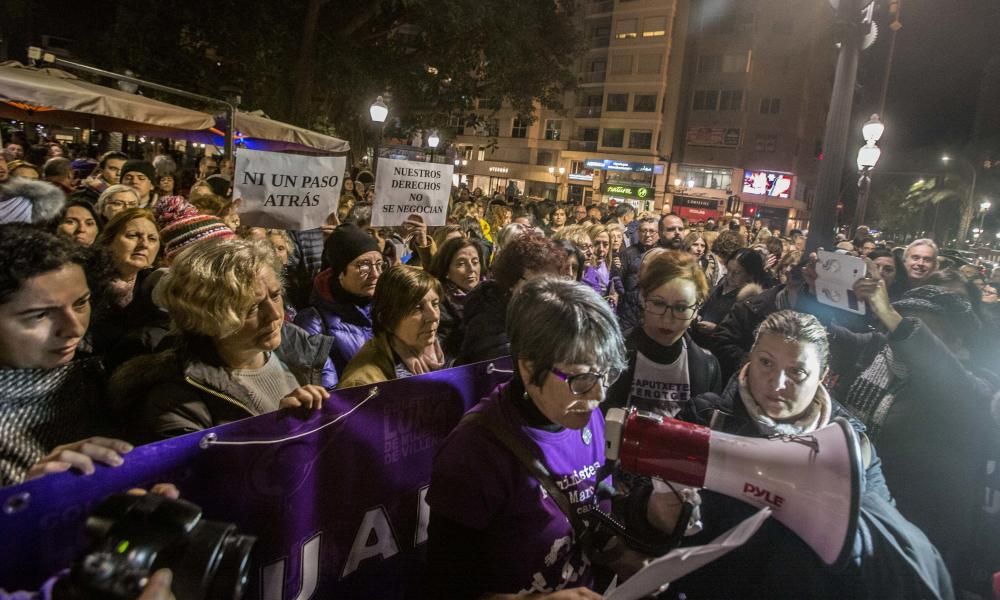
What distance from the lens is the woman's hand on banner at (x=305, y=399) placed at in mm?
1870

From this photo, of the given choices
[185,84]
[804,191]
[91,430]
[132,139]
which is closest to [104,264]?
[91,430]

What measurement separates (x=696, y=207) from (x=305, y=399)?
167 feet

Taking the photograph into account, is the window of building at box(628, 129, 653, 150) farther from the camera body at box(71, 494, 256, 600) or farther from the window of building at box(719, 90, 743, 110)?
the camera body at box(71, 494, 256, 600)

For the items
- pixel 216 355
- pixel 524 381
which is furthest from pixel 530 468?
pixel 216 355

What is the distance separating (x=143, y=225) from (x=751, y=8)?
181 ft

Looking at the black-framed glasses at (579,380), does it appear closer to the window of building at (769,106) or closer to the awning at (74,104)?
the awning at (74,104)

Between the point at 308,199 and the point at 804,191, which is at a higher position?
the point at 804,191

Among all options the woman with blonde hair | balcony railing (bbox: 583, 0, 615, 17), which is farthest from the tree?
balcony railing (bbox: 583, 0, 615, 17)

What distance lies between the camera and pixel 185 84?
48.3ft

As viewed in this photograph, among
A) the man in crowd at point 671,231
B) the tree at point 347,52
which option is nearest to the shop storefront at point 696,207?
the tree at point 347,52

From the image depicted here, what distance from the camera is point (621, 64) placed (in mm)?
52406

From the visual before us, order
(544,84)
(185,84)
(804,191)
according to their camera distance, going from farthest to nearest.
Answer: (804,191), (544,84), (185,84)

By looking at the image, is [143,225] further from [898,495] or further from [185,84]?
[185,84]

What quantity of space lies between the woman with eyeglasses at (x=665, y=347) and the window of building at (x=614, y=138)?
52282mm
